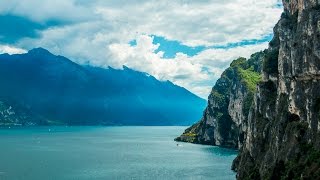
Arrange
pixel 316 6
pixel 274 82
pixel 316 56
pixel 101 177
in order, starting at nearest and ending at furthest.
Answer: pixel 316 56
pixel 316 6
pixel 274 82
pixel 101 177

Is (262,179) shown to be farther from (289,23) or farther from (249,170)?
(289,23)

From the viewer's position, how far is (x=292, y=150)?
105750mm

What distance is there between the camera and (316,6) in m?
112

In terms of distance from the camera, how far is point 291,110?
115 meters

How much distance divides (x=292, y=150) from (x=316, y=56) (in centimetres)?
1949

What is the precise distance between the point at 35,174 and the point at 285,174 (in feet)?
292

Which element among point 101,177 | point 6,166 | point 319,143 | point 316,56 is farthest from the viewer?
point 6,166

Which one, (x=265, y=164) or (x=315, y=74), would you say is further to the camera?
(x=265, y=164)

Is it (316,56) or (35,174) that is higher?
(316,56)

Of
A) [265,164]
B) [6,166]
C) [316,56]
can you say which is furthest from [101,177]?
[316,56]

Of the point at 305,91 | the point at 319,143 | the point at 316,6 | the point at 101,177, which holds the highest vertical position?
the point at 316,6

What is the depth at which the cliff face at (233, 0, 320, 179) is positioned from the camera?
102312 millimetres

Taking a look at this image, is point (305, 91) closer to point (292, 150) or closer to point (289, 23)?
point (292, 150)

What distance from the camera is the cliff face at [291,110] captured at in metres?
102
